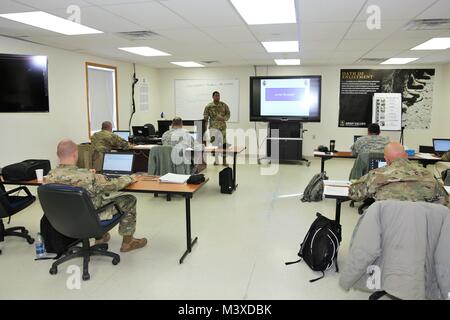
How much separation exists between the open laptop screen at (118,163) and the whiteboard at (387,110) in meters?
6.68

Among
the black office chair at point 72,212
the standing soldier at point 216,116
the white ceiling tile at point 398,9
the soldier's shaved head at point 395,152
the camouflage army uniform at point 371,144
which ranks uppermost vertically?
the white ceiling tile at point 398,9

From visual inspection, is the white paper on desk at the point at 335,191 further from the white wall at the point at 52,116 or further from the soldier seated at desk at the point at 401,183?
the white wall at the point at 52,116

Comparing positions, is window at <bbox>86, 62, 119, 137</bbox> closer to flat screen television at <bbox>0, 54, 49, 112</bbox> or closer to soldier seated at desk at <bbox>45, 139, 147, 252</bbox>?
flat screen television at <bbox>0, 54, 49, 112</bbox>

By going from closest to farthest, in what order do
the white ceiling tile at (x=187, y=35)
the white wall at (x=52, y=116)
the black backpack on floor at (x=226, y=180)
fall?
the white ceiling tile at (x=187, y=35), the white wall at (x=52, y=116), the black backpack on floor at (x=226, y=180)

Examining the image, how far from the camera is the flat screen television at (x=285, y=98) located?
319 inches

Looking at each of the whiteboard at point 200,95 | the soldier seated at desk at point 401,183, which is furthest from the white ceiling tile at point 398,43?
the whiteboard at point 200,95

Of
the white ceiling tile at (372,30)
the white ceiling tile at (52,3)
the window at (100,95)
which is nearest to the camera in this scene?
the white ceiling tile at (52,3)

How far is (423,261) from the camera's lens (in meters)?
2.08

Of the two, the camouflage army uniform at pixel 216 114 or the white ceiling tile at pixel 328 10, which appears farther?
the camouflage army uniform at pixel 216 114

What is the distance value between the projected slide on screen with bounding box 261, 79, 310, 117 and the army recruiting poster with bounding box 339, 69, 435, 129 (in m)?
1.22

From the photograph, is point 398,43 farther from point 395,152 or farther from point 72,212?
point 72,212

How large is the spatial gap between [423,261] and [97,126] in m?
6.72

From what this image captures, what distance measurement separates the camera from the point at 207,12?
12.0 feet

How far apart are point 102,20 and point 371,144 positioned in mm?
3963
